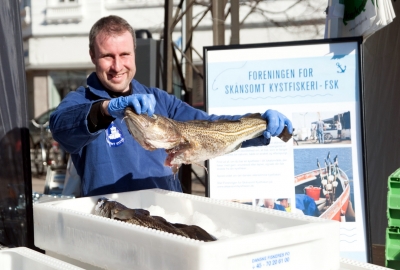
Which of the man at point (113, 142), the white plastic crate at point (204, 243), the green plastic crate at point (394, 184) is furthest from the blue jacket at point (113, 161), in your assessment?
the green plastic crate at point (394, 184)

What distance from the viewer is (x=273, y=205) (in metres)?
→ 4.54

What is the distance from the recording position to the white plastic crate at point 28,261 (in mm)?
2064

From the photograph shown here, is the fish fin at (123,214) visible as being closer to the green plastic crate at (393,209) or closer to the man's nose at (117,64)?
the man's nose at (117,64)

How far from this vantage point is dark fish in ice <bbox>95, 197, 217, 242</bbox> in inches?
83.7

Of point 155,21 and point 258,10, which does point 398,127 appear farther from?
point 155,21

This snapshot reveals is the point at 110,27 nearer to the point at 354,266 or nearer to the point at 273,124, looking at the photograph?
the point at 273,124

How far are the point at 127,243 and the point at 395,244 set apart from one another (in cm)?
210

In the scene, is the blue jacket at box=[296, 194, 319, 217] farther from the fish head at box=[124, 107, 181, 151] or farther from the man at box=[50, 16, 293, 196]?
the fish head at box=[124, 107, 181, 151]

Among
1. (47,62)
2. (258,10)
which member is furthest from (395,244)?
(47,62)

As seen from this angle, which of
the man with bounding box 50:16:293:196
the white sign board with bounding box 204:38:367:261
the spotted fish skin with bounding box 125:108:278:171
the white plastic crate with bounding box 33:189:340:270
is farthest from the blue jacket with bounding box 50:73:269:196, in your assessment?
the white sign board with bounding box 204:38:367:261

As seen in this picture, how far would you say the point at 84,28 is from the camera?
1812 cm

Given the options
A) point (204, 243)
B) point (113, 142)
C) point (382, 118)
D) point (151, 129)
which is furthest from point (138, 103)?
point (382, 118)

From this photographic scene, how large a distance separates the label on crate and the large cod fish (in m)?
0.63

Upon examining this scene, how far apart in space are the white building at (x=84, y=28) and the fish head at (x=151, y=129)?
1262 cm
